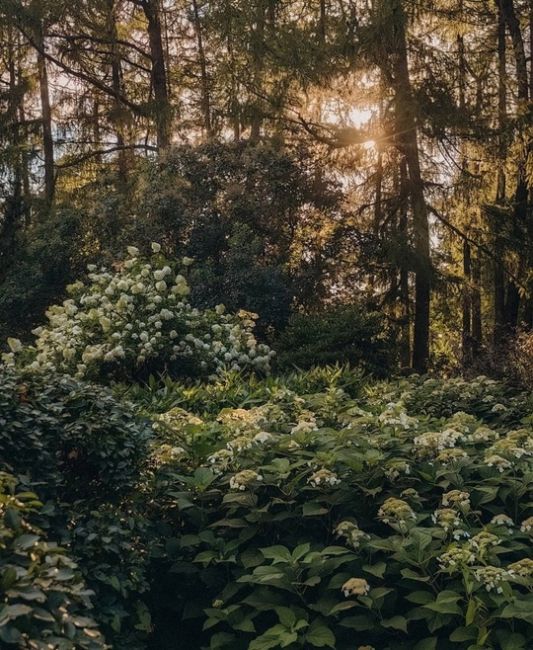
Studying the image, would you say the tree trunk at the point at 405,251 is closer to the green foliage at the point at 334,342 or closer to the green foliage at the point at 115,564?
the green foliage at the point at 334,342

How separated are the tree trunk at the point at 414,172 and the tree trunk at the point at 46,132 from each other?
7.95 m

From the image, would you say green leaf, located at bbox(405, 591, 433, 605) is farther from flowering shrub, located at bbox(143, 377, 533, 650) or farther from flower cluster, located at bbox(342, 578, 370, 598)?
flower cluster, located at bbox(342, 578, 370, 598)

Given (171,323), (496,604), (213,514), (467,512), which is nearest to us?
(496,604)

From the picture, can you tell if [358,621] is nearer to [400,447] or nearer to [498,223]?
[400,447]

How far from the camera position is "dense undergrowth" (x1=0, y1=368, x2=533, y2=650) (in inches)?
128

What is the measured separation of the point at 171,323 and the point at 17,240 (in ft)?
Answer: 24.9

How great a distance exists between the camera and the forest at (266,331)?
11.1ft

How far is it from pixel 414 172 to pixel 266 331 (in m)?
4.06

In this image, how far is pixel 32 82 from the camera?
63.7ft

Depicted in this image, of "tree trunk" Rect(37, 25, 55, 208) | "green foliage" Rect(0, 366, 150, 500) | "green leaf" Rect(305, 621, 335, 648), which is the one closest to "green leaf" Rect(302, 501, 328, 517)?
"green leaf" Rect(305, 621, 335, 648)

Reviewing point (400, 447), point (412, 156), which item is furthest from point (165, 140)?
point (400, 447)

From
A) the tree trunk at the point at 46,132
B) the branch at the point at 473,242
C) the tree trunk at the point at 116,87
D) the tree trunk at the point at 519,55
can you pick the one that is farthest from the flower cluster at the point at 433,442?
the tree trunk at the point at 46,132

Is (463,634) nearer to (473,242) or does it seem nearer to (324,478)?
(324,478)

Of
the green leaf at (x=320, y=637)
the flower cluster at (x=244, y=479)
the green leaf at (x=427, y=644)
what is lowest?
the green leaf at (x=427, y=644)
